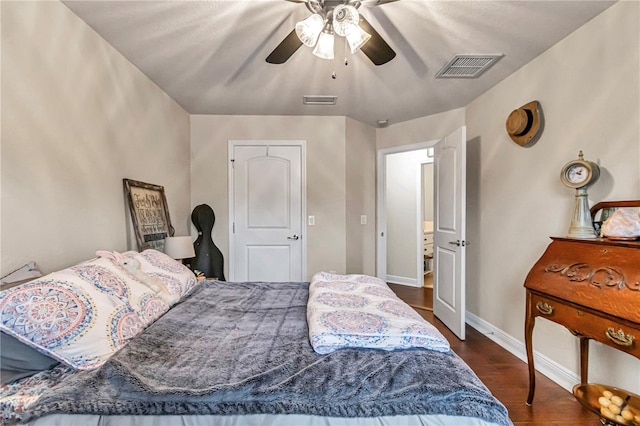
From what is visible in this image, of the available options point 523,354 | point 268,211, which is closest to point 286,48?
point 268,211

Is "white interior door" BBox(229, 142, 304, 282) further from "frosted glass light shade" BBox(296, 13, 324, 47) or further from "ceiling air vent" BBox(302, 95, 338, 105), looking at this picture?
"frosted glass light shade" BBox(296, 13, 324, 47)

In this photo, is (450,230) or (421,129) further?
(421,129)

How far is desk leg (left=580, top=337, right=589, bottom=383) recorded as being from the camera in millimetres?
1838

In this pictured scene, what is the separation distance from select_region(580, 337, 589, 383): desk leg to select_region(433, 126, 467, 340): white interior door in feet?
3.23

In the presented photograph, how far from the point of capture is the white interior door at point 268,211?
372cm

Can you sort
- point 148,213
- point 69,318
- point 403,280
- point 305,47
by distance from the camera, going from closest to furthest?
1. point 69,318
2. point 305,47
3. point 148,213
4. point 403,280

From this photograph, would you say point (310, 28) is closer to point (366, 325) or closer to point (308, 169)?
point (366, 325)

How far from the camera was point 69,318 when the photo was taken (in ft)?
3.47

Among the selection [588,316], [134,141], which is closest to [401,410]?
[588,316]

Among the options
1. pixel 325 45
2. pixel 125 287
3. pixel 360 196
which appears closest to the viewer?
pixel 125 287

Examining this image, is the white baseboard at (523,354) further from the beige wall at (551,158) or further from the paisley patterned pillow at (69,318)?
the paisley patterned pillow at (69,318)

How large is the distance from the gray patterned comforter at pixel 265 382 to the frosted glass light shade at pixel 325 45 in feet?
4.86

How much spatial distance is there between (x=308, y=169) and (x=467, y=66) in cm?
196

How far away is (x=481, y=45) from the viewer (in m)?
2.16
